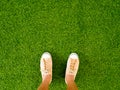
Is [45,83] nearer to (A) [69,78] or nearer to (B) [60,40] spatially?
(A) [69,78]

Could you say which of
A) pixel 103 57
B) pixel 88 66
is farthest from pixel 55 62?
pixel 103 57

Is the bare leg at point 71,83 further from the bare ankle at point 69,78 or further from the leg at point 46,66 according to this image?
the leg at point 46,66

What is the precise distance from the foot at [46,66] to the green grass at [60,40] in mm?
61

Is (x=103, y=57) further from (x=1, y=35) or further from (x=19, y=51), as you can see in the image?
(x=1, y=35)

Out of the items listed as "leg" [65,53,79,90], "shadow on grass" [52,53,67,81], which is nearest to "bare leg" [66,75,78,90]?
"leg" [65,53,79,90]

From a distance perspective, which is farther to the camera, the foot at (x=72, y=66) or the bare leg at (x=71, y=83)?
the foot at (x=72, y=66)

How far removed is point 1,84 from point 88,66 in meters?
0.90

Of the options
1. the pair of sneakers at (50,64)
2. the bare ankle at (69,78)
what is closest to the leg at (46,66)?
the pair of sneakers at (50,64)

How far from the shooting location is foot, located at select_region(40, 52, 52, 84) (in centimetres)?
218

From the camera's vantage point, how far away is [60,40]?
2.21 metres

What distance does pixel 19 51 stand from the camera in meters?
2.24

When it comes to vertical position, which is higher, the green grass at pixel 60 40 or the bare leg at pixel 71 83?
the green grass at pixel 60 40

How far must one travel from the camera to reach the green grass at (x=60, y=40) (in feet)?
7.06

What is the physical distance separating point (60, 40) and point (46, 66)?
29 centimetres
